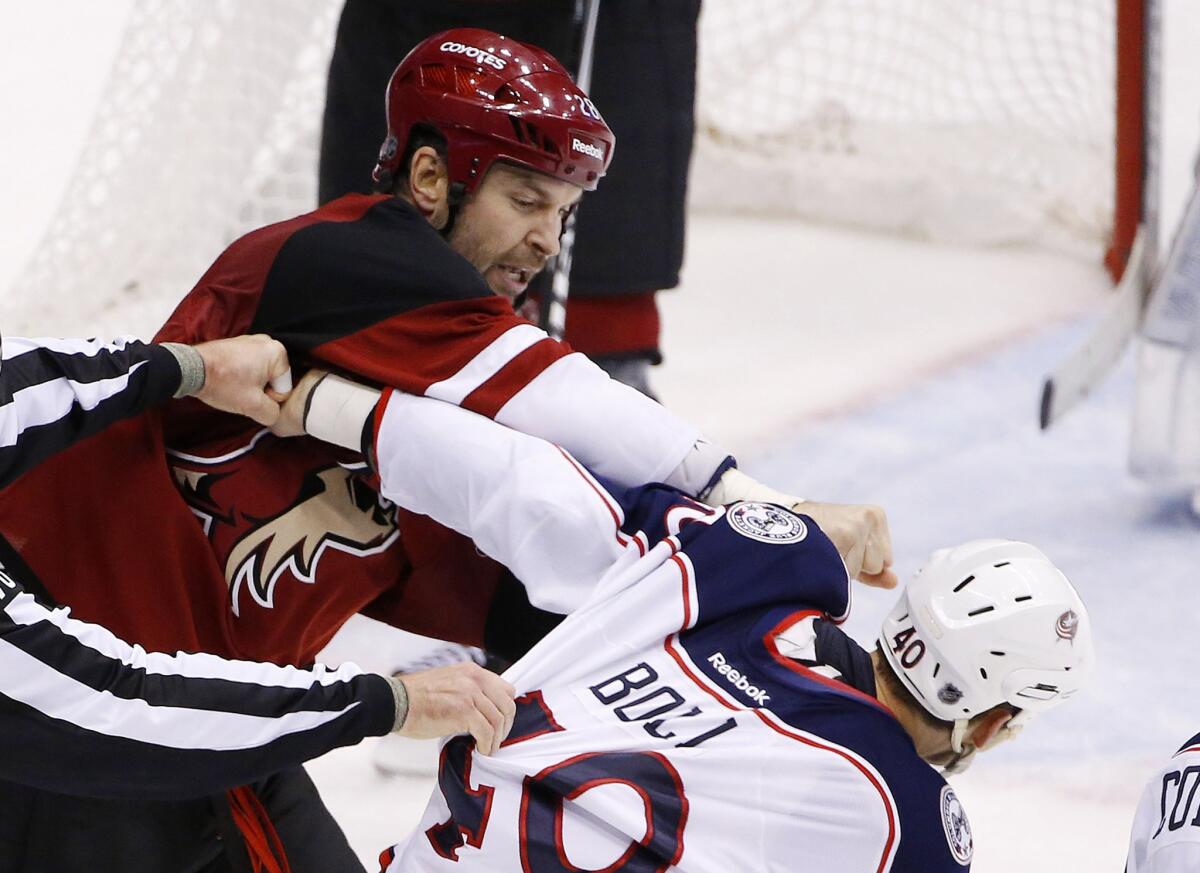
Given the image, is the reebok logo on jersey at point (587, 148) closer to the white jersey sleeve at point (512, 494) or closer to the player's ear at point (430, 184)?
the player's ear at point (430, 184)

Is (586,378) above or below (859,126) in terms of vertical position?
above

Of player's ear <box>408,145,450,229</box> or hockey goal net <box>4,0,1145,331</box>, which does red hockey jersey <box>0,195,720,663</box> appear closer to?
player's ear <box>408,145,450,229</box>

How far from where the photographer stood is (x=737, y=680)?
121 cm

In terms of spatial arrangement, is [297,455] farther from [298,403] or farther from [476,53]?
[476,53]

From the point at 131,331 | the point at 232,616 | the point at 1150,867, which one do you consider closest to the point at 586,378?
the point at 232,616

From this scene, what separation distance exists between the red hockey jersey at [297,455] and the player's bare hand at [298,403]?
19 mm

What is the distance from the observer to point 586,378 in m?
1.36

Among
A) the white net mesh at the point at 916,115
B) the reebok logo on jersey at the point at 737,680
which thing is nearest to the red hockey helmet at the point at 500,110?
the reebok logo on jersey at the point at 737,680

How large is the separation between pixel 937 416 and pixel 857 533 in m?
2.33

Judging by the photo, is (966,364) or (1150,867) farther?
(966,364)

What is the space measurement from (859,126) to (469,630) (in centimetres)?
307

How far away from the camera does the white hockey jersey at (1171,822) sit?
1141 millimetres

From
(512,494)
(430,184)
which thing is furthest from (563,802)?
(430,184)

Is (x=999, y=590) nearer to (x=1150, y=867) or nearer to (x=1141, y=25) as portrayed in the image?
(x=1150, y=867)
